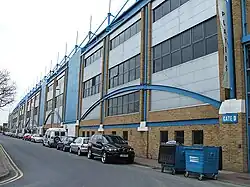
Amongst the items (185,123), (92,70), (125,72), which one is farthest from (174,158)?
(92,70)

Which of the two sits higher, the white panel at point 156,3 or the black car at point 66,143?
the white panel at point 156,3

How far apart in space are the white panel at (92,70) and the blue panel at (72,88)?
10.0 feet

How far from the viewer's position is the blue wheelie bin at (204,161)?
41.6 feet

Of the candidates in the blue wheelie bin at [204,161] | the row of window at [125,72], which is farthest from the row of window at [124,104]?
the blue wheelie bin at [204,161]

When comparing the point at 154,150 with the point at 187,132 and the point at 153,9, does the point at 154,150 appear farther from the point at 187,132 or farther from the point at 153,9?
the point at 153,9

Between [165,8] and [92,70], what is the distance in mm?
15434

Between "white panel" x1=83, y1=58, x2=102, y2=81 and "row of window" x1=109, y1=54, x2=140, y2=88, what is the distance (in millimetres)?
3328

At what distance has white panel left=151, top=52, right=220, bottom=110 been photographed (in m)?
17.5

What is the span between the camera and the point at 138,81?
25438 mm

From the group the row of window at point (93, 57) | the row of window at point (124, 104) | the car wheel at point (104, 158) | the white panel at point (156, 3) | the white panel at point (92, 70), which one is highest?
the white panel at point (156, 3)

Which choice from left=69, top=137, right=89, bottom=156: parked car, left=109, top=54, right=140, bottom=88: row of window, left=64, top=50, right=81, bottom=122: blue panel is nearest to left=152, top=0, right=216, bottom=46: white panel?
left=109, top=54, right=140, bottom=88: row of window

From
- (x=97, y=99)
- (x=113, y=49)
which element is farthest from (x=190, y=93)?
(x=97, y=99)

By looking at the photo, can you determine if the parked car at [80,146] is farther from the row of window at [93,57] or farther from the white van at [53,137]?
the row of window at [93,57]

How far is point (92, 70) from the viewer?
120 ft
